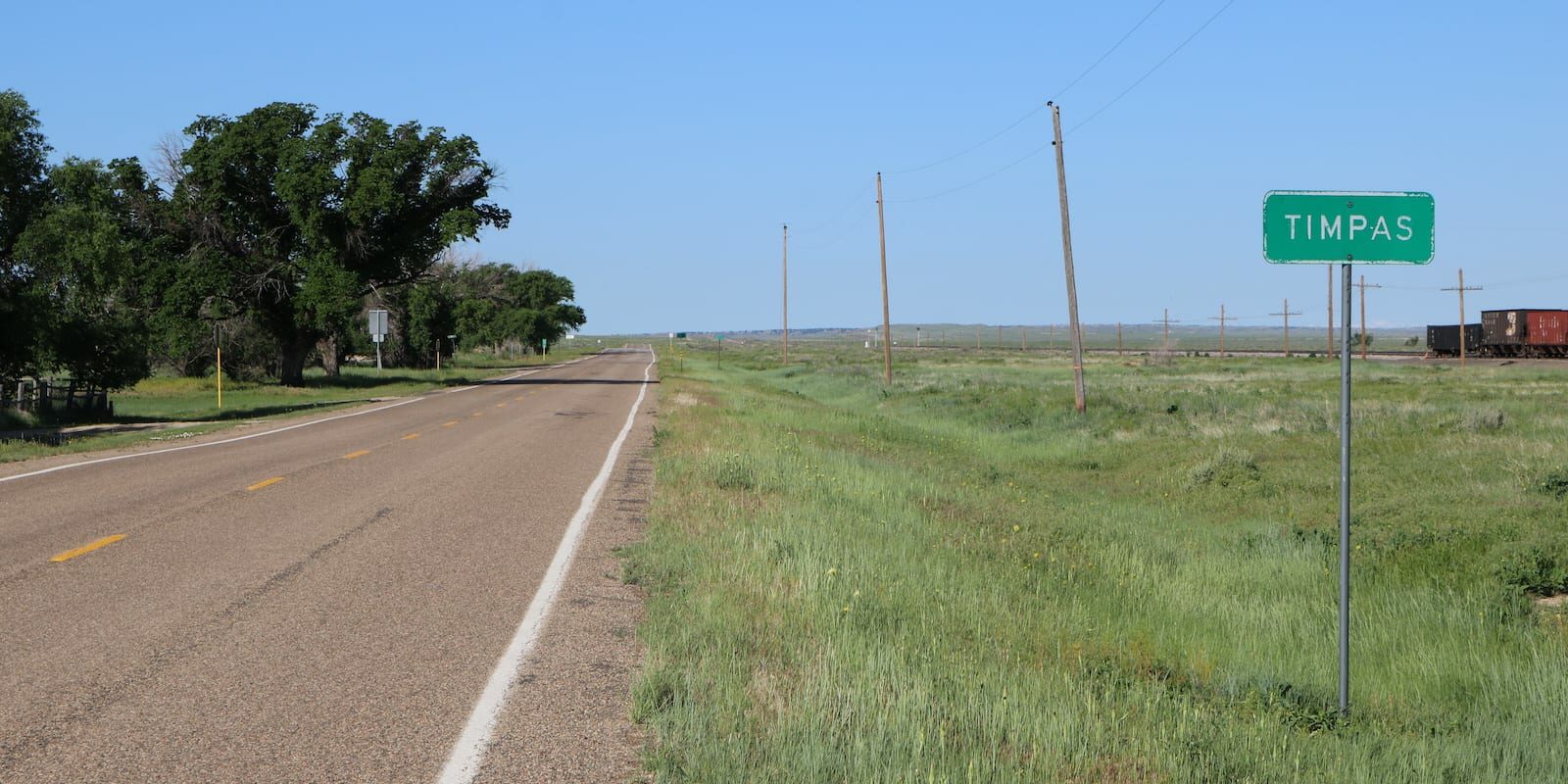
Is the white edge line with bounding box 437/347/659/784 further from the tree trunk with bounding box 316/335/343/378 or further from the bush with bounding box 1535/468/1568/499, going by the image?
the tree trunk with bounding box 316/335/343/378

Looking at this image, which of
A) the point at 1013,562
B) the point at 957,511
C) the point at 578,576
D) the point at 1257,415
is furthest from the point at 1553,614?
the point at 1257,415

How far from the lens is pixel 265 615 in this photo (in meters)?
8.16

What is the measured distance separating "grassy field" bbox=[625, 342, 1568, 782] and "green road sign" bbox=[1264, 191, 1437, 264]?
7.88 feet

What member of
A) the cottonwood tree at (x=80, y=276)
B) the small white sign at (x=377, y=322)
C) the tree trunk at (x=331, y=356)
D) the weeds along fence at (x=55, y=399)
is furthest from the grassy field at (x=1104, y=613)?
the tree trunk at (x=331, y=356)

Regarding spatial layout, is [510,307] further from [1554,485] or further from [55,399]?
[1554,485]

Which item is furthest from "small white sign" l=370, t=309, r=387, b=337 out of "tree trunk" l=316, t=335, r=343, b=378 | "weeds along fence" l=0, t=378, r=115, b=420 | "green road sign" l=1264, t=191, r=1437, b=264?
"green road sign" l=1264, t=191, r=1437, b=264

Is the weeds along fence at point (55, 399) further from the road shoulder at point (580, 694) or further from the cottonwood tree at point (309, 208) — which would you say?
the road shoulder at point (580, 694)

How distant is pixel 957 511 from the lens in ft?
49.8

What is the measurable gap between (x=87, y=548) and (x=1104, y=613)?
8.11 meters

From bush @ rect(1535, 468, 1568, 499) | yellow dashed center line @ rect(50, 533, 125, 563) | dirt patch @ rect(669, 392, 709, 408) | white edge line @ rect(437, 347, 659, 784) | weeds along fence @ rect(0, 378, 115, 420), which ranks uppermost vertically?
weeds along fence @ rect(0, 378, 115, 420)

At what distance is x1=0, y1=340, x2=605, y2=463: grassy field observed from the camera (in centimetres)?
2353

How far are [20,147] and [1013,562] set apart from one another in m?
25.3

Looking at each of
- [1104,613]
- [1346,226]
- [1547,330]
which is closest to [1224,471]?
[1104,613]

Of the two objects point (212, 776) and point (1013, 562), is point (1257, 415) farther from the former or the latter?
point (212, 776)
